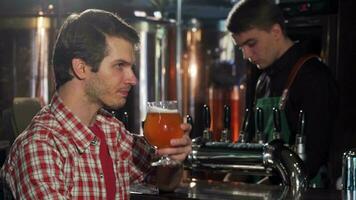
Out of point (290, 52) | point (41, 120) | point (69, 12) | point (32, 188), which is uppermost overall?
point (69, 12)

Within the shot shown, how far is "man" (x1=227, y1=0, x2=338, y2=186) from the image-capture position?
8.37ft

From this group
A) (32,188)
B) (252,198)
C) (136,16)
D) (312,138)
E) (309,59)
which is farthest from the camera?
(136,16)

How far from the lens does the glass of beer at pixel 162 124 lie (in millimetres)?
1867

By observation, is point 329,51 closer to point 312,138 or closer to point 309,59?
point 309,59

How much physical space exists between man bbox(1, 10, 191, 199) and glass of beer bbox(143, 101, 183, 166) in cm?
2

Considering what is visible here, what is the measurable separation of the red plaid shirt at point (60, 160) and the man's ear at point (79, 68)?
0.30 ft

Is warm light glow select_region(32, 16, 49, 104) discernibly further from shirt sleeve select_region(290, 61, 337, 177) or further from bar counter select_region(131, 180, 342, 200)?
shirt sleeve select_region(290, 61, 337, 177)

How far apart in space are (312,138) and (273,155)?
574 mm

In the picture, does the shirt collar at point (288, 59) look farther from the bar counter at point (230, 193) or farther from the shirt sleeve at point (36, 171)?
the shirt sleeve at point (36, 171)

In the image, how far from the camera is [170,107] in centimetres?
193

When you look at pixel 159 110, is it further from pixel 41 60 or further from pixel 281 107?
pixel 41 60

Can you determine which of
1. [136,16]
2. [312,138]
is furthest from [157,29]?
[312,138]

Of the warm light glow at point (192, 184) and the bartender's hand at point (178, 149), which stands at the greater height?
the bartender's hand at point (178, 149)

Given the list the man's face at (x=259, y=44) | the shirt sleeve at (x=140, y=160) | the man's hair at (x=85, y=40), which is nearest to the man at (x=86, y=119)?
the man's hair at (x=85, y=40)
